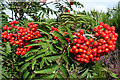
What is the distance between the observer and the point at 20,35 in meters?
1.33

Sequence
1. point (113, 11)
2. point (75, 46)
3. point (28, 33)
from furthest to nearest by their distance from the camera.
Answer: point (113, 11) → point (28, 33) → point (75, 46)

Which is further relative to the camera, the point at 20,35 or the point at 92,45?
the point at 20,35

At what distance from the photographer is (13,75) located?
2.37m

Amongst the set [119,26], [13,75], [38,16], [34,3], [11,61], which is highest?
[34,3]

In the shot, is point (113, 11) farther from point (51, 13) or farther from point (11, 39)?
point (11, 39)

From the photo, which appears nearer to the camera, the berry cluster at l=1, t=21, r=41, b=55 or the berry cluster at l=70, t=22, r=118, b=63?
the berry cluster at l=70, t=22, r=118, b=63

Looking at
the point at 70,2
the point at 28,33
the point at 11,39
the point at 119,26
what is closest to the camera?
the point at 28,33

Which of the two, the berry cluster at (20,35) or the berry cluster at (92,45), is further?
the berry cluster at (20,35)

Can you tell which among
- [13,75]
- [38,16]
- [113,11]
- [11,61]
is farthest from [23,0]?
[113,11]

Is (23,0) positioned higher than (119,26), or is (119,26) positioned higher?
(23,0)

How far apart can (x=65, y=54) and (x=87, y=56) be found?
190mm

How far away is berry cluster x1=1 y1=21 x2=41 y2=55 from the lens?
1.29 m

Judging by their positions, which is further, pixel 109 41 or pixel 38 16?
pixel 38 16

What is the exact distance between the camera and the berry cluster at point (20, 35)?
1.29 m
